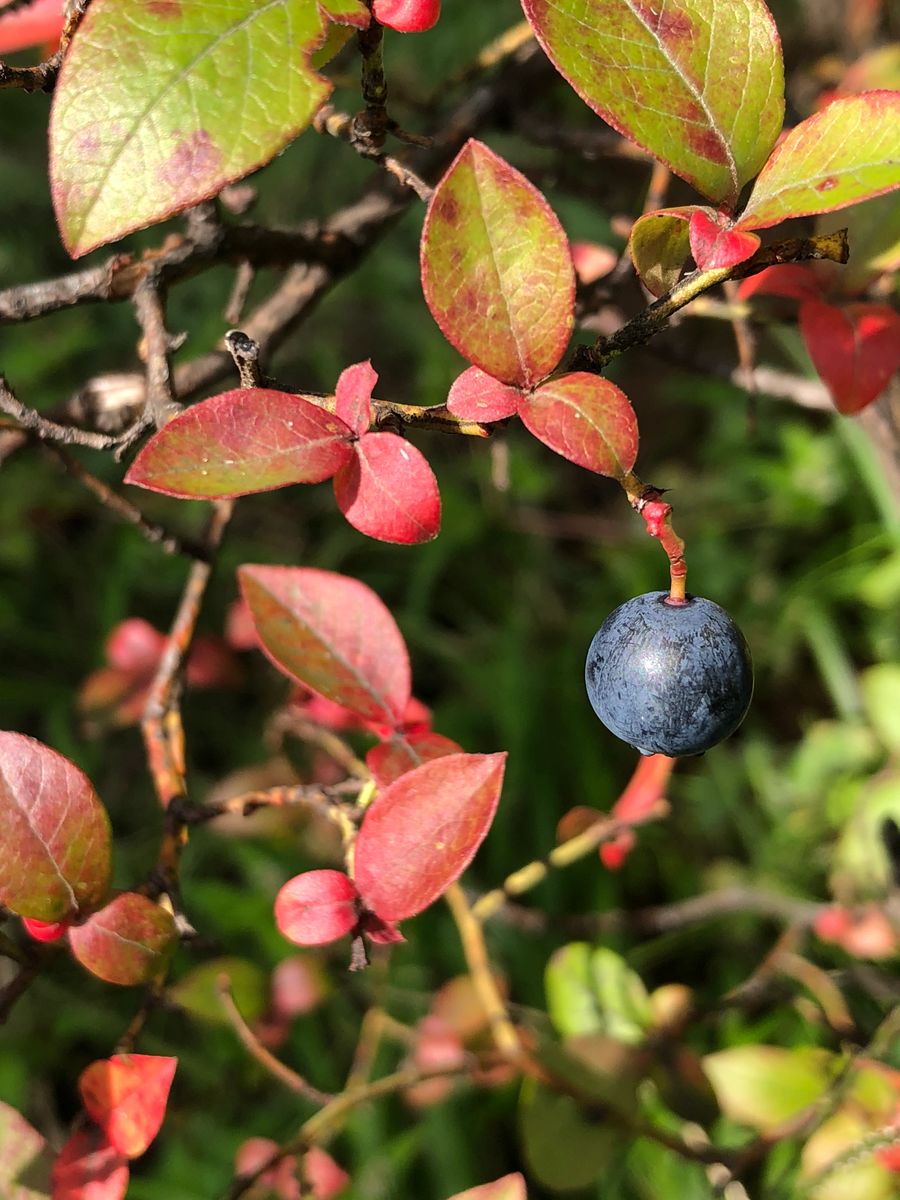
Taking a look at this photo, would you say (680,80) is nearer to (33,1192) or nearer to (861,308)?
(861,308)

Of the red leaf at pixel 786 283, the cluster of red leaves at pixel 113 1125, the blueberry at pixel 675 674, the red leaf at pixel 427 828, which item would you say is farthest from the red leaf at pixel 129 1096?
the red leaf at pixel 786 283

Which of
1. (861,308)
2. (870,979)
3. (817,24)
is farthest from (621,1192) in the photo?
(817,24)

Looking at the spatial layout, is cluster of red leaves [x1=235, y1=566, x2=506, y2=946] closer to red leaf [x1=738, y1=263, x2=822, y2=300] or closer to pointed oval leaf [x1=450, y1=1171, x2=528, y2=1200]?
pointed oval leaf [x1=450, y1=1171, x2=528, y2=1200]

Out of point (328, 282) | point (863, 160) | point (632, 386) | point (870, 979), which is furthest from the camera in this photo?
point (632, 386)

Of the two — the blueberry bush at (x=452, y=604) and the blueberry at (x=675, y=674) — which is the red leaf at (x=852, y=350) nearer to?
the blueberry bush at (x=452, y=604)

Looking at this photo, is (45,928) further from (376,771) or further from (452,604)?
(452,604)

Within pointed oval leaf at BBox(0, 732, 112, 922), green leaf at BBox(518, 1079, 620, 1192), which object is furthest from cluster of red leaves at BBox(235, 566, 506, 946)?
green leaf at BBox(518, 1079, 620, 1192)

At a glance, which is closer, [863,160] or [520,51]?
[863,160]
